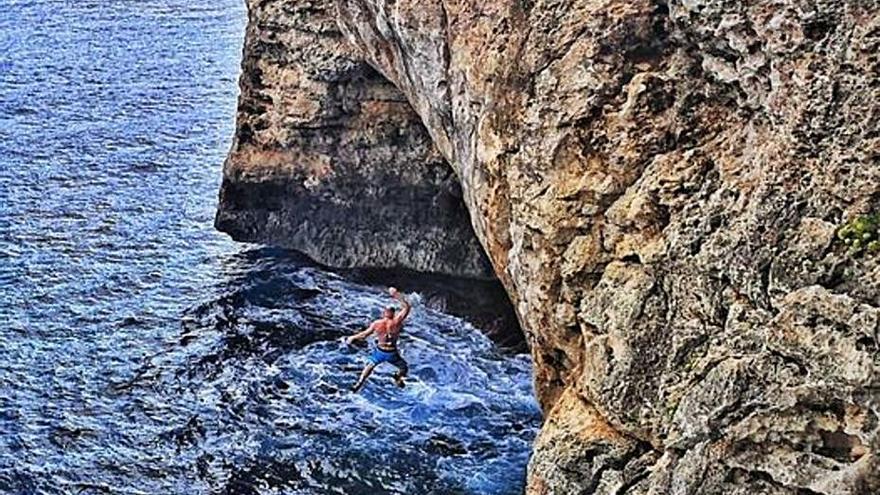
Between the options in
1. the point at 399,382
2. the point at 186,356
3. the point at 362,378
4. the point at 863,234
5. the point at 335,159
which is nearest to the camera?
the point at 863,234

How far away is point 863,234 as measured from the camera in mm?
10555

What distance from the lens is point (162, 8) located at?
4444 centimetres

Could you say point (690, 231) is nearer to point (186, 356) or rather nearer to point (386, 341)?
point (386, 341)

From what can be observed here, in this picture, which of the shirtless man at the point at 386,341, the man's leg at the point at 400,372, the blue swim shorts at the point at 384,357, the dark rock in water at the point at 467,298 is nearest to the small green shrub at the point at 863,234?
the shirtless man at the point at 386,341

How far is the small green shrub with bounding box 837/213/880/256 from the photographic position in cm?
1052

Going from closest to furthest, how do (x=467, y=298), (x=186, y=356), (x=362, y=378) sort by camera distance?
(x=362, y=378) → (x=186, y=356) → (x=467, y=298)

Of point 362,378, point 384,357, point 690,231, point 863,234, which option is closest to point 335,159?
point 384,357

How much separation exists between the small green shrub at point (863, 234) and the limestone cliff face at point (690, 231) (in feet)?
0.34

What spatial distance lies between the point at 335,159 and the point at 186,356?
5480 mm

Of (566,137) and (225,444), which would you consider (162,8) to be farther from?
(566,137)

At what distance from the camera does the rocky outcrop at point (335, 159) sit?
2406 centimetres

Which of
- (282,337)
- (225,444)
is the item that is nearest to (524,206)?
(225,444)

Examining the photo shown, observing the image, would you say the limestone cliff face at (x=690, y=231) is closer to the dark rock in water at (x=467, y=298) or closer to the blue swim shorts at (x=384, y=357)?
the blue swim shorts at (x=384, y=357)

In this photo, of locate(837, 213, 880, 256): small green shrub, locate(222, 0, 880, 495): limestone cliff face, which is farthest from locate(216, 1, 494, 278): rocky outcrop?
locate(837, 213, 880, 256): small green shrub
